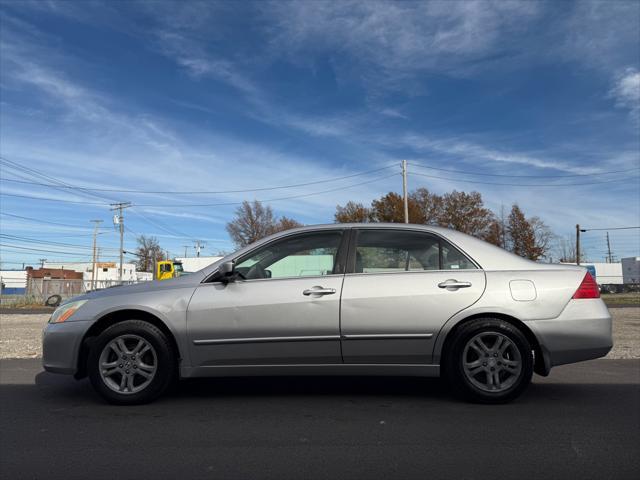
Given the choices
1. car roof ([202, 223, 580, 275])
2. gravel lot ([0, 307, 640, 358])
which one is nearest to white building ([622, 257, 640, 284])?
gravel lot ([0, 307, 640, 358])

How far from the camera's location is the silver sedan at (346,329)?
4238mm

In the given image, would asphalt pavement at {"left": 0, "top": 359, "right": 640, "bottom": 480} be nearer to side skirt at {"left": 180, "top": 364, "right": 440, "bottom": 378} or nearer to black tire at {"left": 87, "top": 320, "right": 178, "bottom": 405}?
black tire at {"left": 87, "top": 320, "right": 178, "bottom": 405}

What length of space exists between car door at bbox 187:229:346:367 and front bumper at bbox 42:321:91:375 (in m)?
0.99

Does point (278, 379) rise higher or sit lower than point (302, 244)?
lower

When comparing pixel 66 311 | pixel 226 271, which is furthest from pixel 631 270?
pixel 66 311

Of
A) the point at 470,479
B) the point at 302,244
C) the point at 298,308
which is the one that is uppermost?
the point at 302,244

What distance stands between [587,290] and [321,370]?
2385 mm

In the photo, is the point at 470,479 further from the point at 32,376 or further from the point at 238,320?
the point at 32,376

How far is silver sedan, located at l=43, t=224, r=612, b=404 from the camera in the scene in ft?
13.9

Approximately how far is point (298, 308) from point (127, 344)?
153 cm

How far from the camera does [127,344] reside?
4.38 metres

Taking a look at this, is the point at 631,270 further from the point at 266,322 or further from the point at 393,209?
the point at 266,322

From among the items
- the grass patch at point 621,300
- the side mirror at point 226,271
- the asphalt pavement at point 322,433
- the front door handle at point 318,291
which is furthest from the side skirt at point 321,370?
the grass patch at point 621,300

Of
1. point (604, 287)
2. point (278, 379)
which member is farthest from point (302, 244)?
point (604, 287)
